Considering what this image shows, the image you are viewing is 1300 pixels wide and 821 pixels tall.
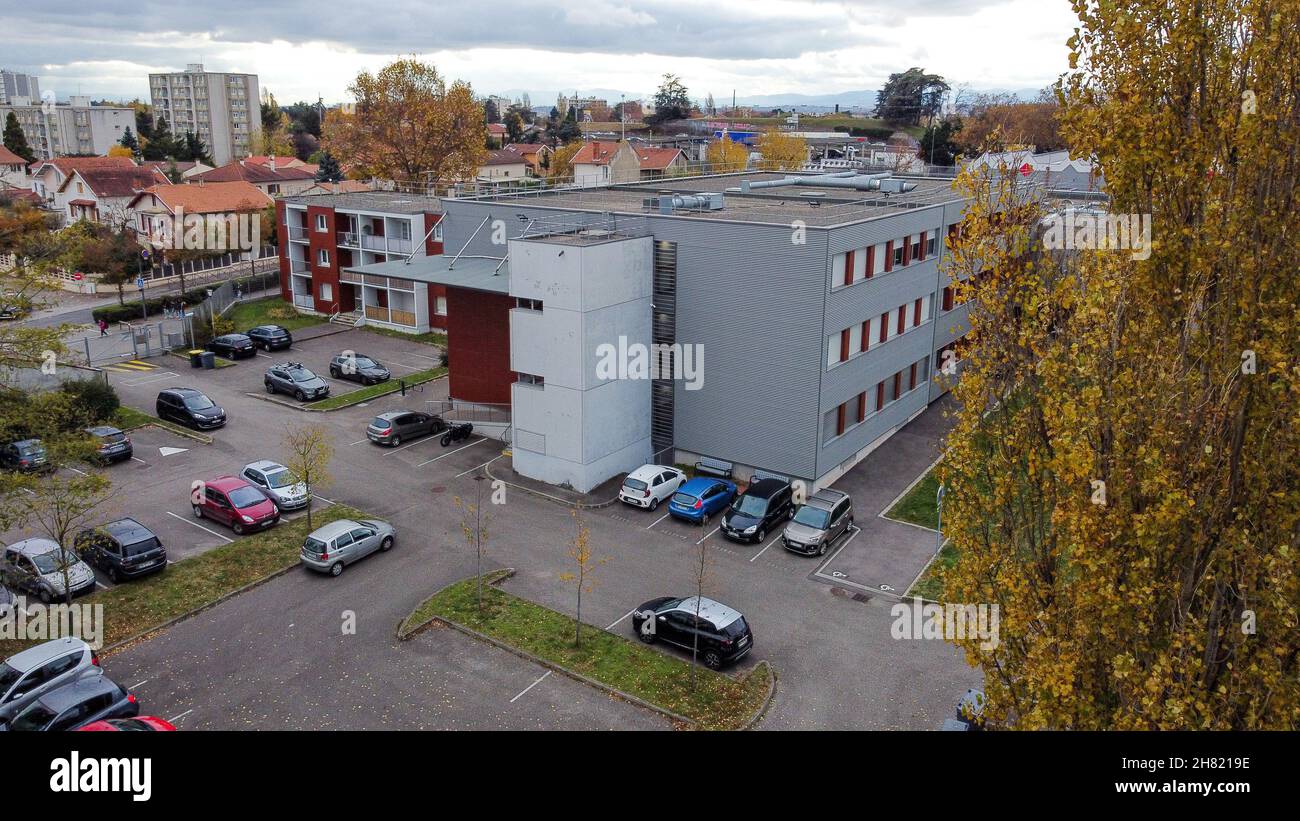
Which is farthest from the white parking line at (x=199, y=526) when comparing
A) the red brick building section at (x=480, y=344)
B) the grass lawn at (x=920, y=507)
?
the grass lawn at (x=920, y=507)

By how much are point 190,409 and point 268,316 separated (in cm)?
2053

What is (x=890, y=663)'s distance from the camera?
20.6 metres

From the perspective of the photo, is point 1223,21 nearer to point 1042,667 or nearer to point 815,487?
point 1042,667

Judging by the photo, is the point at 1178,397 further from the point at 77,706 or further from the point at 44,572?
the point at 44,572

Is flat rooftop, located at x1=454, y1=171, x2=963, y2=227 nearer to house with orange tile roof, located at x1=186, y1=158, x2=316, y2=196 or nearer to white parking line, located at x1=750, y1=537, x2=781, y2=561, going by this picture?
white parking line, located at x1=750, y1=537, x2=781, y2=561

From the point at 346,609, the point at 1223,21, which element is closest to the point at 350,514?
the point at 346,609

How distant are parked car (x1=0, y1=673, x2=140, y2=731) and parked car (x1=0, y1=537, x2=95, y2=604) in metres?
5.71

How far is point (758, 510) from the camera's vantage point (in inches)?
1070

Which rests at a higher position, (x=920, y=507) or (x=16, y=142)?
(x=16, y=142)

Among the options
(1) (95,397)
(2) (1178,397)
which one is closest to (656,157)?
(1) (95,397)

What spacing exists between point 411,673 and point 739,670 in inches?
283

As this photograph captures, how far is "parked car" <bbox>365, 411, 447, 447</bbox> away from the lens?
1337 inches

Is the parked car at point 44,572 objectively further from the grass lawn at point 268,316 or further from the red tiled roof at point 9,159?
the red tiled roof at point 9,159

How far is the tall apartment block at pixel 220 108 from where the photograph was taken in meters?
146
